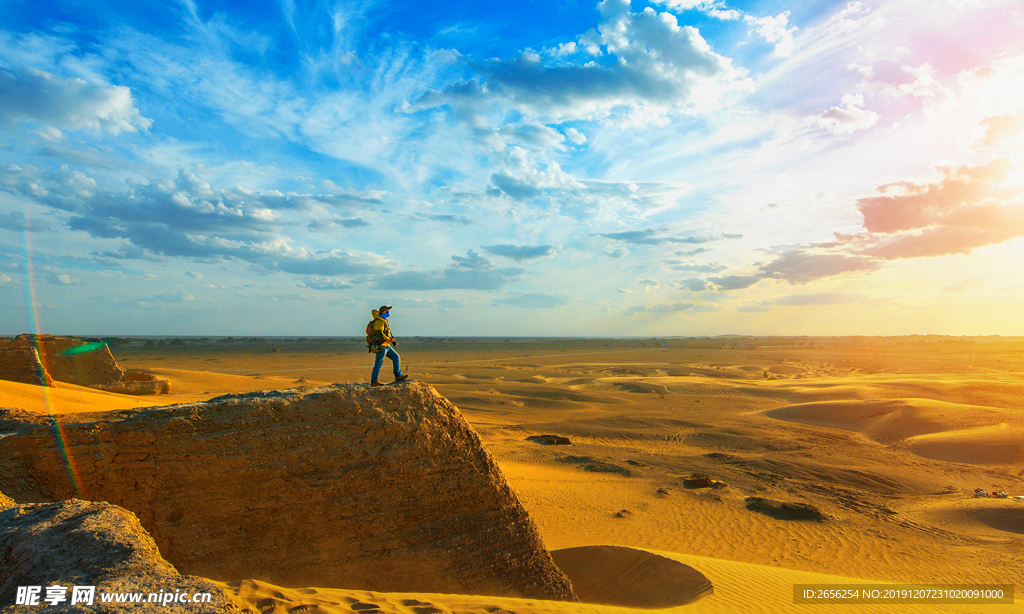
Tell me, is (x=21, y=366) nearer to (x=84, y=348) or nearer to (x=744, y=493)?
(x=84, y=348)

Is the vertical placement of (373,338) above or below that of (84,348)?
above

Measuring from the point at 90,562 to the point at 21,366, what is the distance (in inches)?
779

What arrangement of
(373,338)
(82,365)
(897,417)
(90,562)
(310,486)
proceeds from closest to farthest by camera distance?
(90,562) → (310,486) → (373,338) → (82,365) → (897,417)

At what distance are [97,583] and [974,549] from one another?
16344 mm

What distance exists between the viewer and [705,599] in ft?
26.3

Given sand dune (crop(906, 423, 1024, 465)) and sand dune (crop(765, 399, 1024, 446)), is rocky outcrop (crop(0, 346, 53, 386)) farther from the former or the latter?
sand dune (crop(765, 399, 1024, 446))

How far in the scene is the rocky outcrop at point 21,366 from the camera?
1789 cm

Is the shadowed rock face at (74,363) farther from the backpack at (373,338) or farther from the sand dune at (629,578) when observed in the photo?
the sand dune at (629,578)

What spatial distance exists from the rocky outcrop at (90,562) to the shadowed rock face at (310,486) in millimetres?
1722

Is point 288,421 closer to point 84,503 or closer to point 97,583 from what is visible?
point 84,503

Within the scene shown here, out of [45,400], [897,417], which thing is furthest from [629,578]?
[897,417]

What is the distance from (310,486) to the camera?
693 centimetres

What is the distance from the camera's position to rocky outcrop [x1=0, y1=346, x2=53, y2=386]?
17891 mm

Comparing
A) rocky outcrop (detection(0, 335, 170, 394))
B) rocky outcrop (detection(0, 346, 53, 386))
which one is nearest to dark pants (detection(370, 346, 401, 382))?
rocky outcrop (detection(0, 346, 53, 386))
